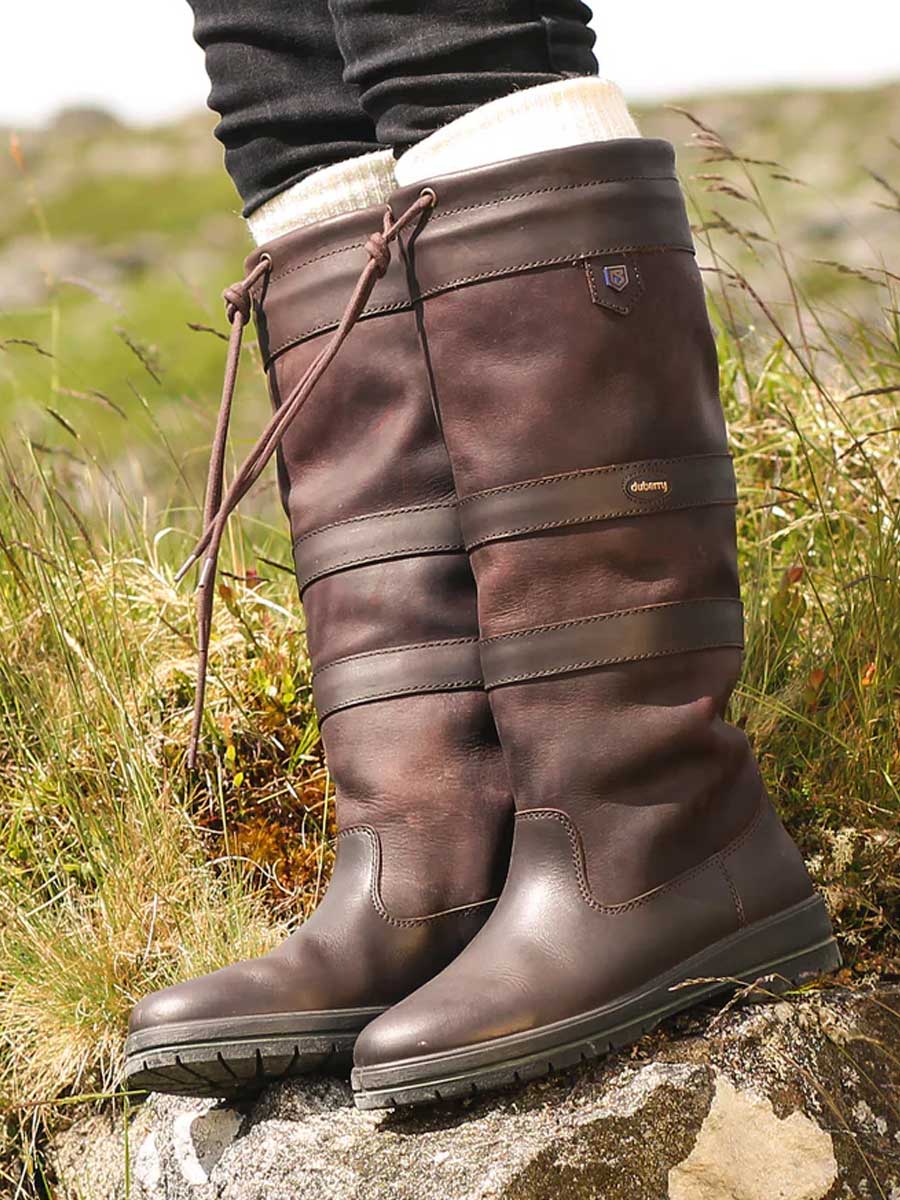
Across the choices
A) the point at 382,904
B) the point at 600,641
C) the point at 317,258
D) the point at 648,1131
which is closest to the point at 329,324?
the point at 317,258

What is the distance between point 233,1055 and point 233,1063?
12 mm

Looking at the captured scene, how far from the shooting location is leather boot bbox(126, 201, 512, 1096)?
1.72 metres

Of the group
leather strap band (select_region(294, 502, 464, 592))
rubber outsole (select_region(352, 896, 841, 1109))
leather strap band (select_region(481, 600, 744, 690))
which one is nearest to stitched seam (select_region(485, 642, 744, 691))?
leather strap band (select_region(481, 600, 744, 690))

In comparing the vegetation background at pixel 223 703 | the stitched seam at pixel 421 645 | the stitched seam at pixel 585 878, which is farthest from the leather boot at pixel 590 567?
the vegetation background at pixel 223 703

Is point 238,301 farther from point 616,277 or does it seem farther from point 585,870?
point 585,870

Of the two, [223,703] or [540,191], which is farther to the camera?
[223,703]

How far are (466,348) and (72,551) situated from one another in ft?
3.80

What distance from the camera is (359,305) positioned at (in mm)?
1661

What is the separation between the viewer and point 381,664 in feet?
5.82

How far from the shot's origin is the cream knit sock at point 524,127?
1594mm

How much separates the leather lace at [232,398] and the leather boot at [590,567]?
0.04 metres

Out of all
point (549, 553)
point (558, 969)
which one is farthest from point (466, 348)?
point (558, 969)

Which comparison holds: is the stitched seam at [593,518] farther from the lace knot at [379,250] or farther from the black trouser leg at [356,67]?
the black trouser leg at [356,67]

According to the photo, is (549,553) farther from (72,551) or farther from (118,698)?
(72,551)
